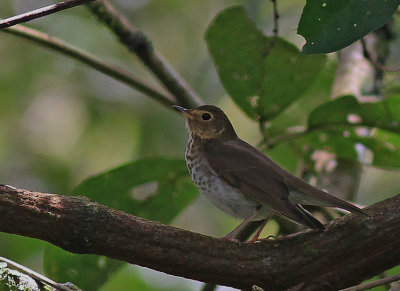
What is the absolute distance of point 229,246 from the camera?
3.13 metres

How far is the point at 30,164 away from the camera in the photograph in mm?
7055

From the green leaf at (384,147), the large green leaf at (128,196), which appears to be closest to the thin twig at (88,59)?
the large green leaf at (128,196)

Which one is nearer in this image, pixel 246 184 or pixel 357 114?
pixel 246 184

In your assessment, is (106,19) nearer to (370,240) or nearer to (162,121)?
(370,240)

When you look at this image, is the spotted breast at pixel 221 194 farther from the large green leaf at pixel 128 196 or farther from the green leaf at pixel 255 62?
the green leaf at pixel 255 62

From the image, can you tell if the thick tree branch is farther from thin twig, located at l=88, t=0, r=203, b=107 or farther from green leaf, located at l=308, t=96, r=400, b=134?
thin twig, located at l=88, t=0, r=203, b=107

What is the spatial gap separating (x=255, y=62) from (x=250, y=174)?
2.14 ft

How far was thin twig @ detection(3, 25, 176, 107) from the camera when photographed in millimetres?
4230

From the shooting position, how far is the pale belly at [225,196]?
402cm

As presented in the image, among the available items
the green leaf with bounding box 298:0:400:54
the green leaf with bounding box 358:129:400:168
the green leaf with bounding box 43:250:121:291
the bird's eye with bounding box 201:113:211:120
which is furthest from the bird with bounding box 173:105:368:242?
the green leaf with bounding box 298:0:400:54

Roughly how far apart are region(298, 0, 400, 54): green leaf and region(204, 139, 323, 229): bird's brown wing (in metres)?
1.08

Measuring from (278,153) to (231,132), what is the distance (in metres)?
0.66

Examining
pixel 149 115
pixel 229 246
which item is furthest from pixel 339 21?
pixel 149 115

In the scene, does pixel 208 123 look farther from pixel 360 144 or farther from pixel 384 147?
pixel 384 147
